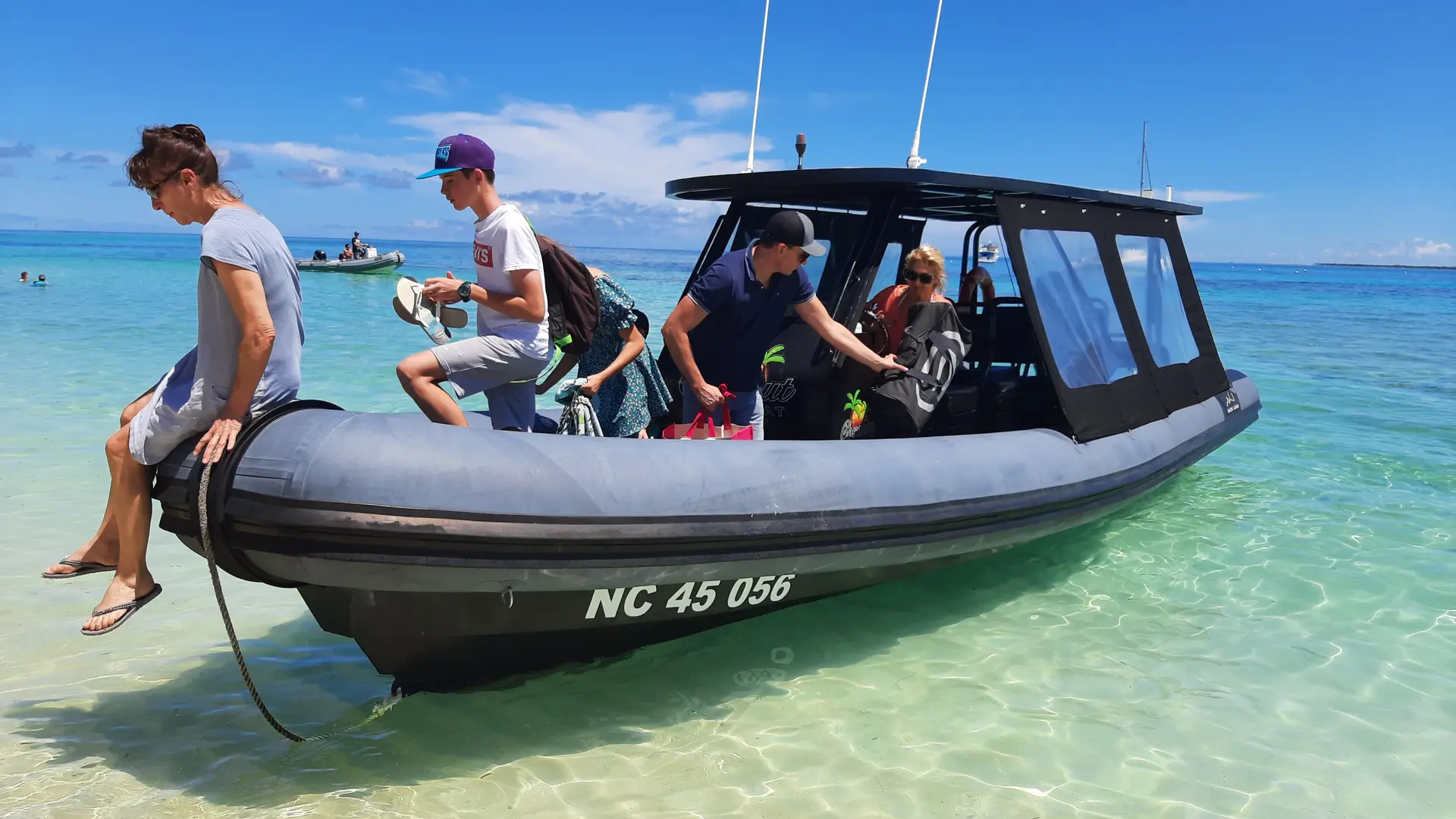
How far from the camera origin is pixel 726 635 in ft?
13.5

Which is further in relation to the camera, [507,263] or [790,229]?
[790,229]

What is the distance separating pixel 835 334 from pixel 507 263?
1.48 m

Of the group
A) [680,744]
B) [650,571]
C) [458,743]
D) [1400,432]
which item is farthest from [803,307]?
[1400,432]

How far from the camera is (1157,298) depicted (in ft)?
18.3

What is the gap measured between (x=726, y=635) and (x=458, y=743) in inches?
51.9

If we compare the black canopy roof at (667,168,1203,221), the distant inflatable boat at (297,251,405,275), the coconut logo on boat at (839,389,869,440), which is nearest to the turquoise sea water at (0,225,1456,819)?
the coconut logo on boat at (839,389,869,440)

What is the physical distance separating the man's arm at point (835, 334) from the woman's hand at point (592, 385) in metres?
0.86

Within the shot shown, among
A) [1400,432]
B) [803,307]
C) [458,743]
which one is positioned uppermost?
[803,307]

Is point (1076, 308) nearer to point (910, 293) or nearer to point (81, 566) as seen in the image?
point (910, 293)

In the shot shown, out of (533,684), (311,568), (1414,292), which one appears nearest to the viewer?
(311,568)

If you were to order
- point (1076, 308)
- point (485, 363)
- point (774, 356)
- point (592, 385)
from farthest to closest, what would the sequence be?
1. point (1076, 308)
2. point (774, 356)
3. point (592, 385)
4. point (485, 363)

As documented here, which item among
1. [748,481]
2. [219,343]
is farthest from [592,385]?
[219,343]

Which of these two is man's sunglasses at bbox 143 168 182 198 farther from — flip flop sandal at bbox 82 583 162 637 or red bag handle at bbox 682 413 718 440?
red bag handle at bbox 682 413 718 440

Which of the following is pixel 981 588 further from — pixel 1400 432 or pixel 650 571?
pixel 1400 432
